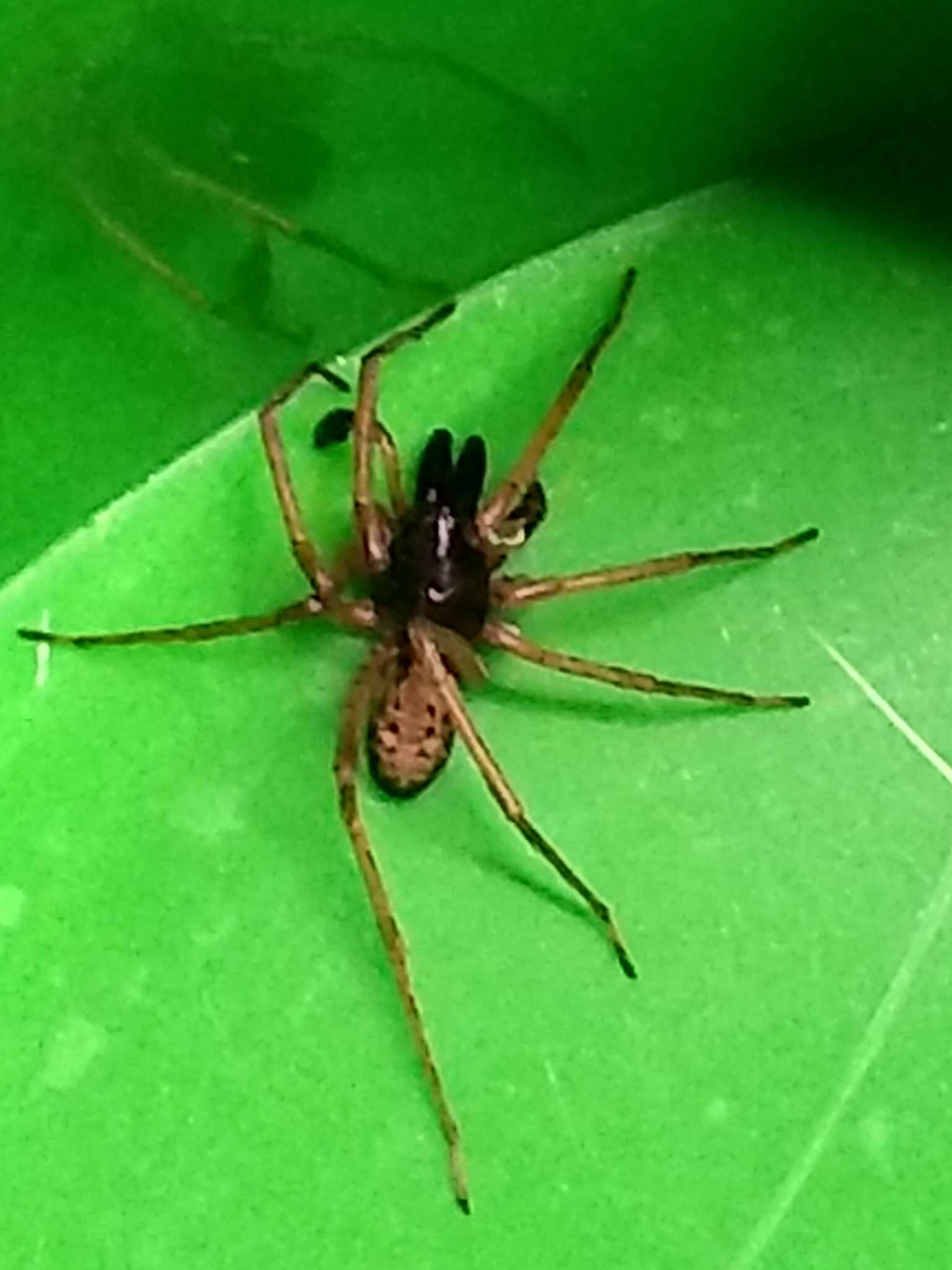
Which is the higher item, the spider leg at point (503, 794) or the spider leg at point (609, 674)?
the spider leg at point (609, 674)

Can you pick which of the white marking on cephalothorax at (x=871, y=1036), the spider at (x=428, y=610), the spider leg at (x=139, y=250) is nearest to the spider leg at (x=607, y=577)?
the spider at (x=428, y=610)

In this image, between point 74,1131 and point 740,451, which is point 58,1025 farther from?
point 740,451

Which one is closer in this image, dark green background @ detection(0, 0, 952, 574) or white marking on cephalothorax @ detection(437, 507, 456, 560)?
dark green background @ detection(0, 0, 952, 574)

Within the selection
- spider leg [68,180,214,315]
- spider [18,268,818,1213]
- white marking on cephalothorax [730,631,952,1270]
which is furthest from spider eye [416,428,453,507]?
white marking on cephalothorax [730,631,952,1270]

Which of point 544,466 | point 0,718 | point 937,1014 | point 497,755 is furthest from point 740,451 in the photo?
point 0,718

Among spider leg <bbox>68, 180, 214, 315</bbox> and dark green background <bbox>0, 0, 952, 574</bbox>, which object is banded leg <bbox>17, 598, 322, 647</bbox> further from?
spider leg <bbox>68, 180, 214, 315</bbox>

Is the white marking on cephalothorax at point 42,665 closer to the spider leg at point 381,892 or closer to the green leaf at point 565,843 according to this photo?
the green leaf at point 565,843
